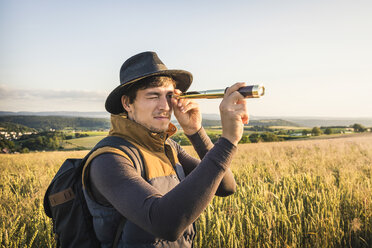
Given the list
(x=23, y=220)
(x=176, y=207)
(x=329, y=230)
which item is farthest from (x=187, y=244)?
(x=23, y=220)

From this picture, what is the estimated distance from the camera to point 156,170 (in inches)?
68.1

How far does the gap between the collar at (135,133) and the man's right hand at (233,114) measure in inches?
24.9

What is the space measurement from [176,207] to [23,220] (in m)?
3.10

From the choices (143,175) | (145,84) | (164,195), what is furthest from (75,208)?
(145,84)

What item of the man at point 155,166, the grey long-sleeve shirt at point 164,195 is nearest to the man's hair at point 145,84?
the man at point 155,166

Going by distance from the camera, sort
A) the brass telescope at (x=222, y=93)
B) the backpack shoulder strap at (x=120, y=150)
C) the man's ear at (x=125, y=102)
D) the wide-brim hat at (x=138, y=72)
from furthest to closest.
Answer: the man's ear at (x=125, y=102)
the wide-brim hat at (x=138, y=72)
the backpack shoulder strap at (x=120, y=150)
the brass telescope at (x=222, y=93)

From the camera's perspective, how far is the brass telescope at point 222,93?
1391mm

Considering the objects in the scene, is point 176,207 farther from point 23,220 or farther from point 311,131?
point 311,131

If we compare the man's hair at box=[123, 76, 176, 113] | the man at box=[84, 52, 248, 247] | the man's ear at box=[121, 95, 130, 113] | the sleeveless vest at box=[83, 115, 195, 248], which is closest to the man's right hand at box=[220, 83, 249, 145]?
the man at box=[84, 52, 248, 247]

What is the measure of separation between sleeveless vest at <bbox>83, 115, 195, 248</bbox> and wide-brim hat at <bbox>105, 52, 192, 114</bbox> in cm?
28

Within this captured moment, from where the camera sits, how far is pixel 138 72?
195 cm

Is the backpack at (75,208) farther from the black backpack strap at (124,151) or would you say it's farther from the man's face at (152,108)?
the man's face at (152,108)

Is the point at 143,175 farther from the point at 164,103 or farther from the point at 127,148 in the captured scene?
the point at 164,103

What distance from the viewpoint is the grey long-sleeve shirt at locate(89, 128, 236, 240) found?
1.23m
